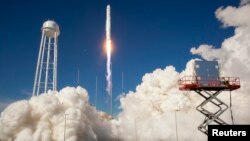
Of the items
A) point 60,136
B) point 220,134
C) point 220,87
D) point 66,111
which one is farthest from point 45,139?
point 220,134

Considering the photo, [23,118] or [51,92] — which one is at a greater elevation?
[51,92]

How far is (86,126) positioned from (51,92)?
599 inches

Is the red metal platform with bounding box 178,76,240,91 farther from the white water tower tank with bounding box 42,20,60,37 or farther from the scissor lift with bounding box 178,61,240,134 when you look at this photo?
the white water tower tank with bounding box 42,20,60,37

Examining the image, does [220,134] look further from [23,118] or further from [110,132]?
[110,132]

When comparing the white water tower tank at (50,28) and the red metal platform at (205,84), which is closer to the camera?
the red metal platform at (205,84)

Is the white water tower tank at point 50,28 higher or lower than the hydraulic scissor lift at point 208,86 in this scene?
higher

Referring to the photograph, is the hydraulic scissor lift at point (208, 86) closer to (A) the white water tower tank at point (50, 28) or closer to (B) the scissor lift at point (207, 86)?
(B) the scissor lift at point (207, 86)

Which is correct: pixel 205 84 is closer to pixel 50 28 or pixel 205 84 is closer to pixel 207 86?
pixel 207 86

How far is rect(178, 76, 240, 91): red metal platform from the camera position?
231 ft

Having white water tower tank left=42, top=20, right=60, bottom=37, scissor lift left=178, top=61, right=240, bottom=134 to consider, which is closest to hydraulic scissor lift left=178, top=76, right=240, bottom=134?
scissor lift left=178, top=61, right=240, bottom=134

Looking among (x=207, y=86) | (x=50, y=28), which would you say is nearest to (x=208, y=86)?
(x=207, y=86)

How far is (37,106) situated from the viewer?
97.9m

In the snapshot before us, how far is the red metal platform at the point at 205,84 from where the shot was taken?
7052cm

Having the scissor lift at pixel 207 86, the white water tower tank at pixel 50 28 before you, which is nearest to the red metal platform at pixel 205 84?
the scissor lift at pixel 207 86
